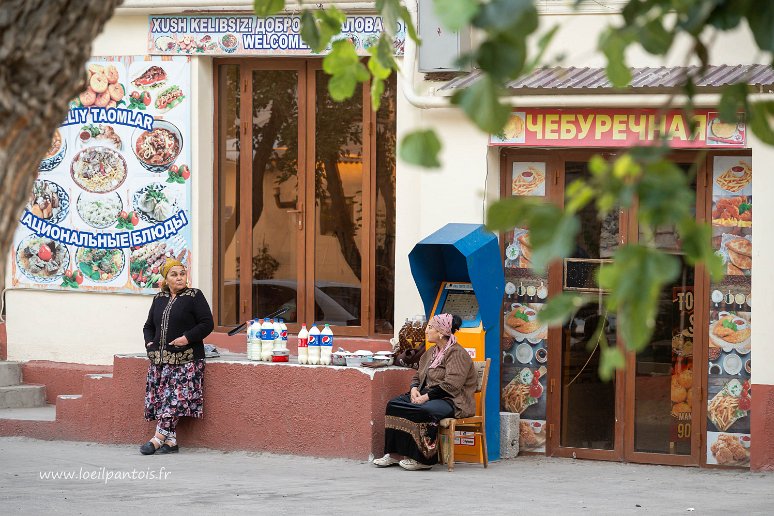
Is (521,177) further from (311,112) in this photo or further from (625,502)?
(625,502)

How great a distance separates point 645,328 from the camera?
3086mm

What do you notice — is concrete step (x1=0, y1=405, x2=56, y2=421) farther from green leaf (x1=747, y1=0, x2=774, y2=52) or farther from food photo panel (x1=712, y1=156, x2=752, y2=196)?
green leaf (x1=747, y1=0, x2=774, y2=52)

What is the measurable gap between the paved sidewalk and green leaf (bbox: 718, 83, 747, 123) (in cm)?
511

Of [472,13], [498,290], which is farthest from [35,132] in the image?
[498,290]

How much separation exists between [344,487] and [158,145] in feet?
13.3

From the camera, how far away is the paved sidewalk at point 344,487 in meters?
8.93

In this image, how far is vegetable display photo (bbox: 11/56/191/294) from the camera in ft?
39.7

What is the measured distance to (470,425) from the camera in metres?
10.5

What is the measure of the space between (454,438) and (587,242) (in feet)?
6.25

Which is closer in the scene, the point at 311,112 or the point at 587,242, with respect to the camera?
the point at 587,242

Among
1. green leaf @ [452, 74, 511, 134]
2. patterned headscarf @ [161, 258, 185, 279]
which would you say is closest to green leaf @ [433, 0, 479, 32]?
green leaf @ [452, 74, 511, 134]

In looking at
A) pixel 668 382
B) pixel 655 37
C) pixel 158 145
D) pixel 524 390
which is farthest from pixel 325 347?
pixel 655 37

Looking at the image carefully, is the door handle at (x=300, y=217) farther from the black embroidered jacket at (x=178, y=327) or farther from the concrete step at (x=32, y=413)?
the concrete step at (x=32, y=413)

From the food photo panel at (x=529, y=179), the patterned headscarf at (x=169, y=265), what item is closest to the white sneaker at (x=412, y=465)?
the food photo panel at (x=529, y=179)
